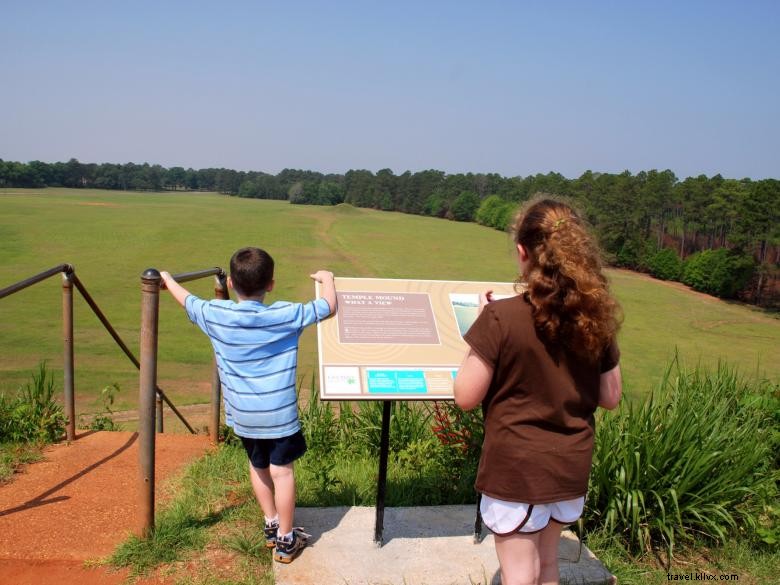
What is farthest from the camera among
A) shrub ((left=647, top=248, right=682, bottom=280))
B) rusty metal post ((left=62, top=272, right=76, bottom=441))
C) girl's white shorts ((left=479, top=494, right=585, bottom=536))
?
shrub ((left=647, top=248, right=682, bottom=280))

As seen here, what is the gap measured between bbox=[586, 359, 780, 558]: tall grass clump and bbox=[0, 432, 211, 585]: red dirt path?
2430 mm

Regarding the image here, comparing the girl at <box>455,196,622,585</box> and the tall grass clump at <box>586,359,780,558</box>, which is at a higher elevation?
the girl at <box>455,196,622,585</box>

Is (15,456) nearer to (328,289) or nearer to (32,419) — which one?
(32,419)

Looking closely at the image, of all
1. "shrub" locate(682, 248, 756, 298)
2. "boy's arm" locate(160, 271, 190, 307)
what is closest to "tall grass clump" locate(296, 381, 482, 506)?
"boy's arm" locate(160, 271, 190, 307)

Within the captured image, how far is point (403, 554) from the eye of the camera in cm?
315

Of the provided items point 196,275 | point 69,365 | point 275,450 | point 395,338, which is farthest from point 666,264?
point 275,450

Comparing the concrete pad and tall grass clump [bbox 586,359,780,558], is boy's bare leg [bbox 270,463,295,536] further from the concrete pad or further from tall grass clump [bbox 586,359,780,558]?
tall grass clump [bbox 586,359,780,558]

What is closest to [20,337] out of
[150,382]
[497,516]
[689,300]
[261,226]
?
[150,382]

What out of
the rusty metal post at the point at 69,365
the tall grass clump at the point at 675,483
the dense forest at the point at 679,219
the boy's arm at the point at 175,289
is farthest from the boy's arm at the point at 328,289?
the dense forest at the point at 679,219

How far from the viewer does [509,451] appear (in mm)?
2129

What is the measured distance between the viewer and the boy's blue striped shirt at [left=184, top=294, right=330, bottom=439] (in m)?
2.79

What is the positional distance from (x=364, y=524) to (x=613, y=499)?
1321 millimetres

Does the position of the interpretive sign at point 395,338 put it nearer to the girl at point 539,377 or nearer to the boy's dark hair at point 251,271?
the boy's dark hair at point 251,271

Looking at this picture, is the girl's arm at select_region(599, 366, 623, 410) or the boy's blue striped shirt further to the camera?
the boy's blue striped shirt
